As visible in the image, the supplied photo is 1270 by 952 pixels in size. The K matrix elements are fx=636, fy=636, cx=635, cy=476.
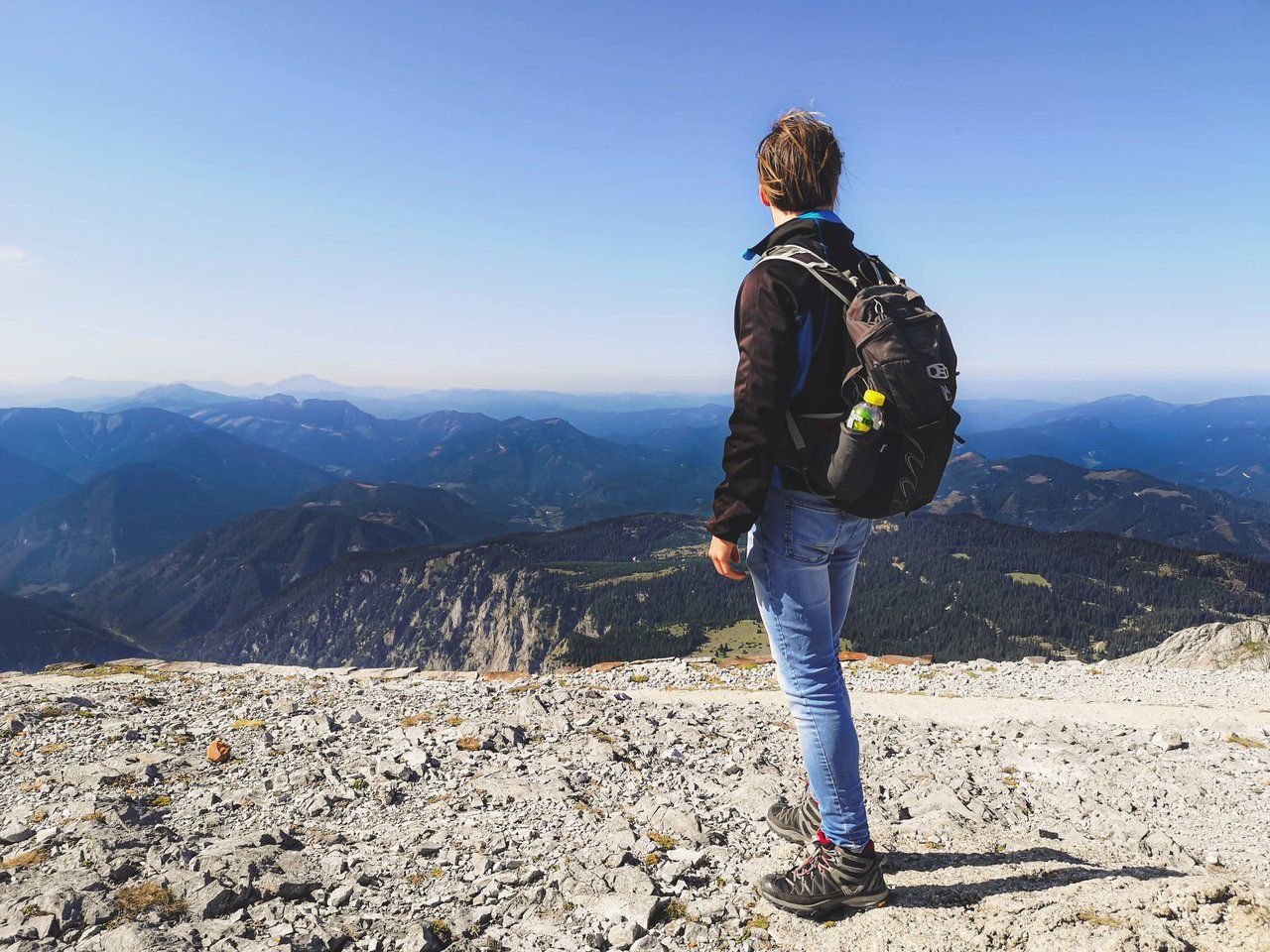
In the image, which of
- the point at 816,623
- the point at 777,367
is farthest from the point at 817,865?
the point at 777,367

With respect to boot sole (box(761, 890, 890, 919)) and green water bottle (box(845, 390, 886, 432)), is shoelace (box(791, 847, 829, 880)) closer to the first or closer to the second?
boot sole (box(761, 890, 890, 919))

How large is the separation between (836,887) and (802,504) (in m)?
2.65

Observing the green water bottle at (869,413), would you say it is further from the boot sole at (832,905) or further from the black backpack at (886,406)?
the boot sole at (832,905)

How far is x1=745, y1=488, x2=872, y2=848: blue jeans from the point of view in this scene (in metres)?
4.00

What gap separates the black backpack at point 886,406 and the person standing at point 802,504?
102 millimetres

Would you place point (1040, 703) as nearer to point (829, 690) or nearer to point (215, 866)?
point (829, 690)

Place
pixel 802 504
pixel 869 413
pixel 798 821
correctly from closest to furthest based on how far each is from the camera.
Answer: pixel 869 413
pixel 802 504
pixel 798 821

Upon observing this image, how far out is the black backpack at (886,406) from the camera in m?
3.55

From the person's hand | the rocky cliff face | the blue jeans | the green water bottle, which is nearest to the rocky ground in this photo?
the blue jeans

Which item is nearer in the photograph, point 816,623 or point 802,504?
point 802,504

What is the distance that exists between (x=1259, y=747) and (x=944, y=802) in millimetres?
7178

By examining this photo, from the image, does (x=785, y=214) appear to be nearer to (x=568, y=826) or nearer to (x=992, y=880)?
(x=992, y=880)

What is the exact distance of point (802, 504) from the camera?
13.0 feet

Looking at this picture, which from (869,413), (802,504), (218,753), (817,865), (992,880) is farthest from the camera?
(218,753)
